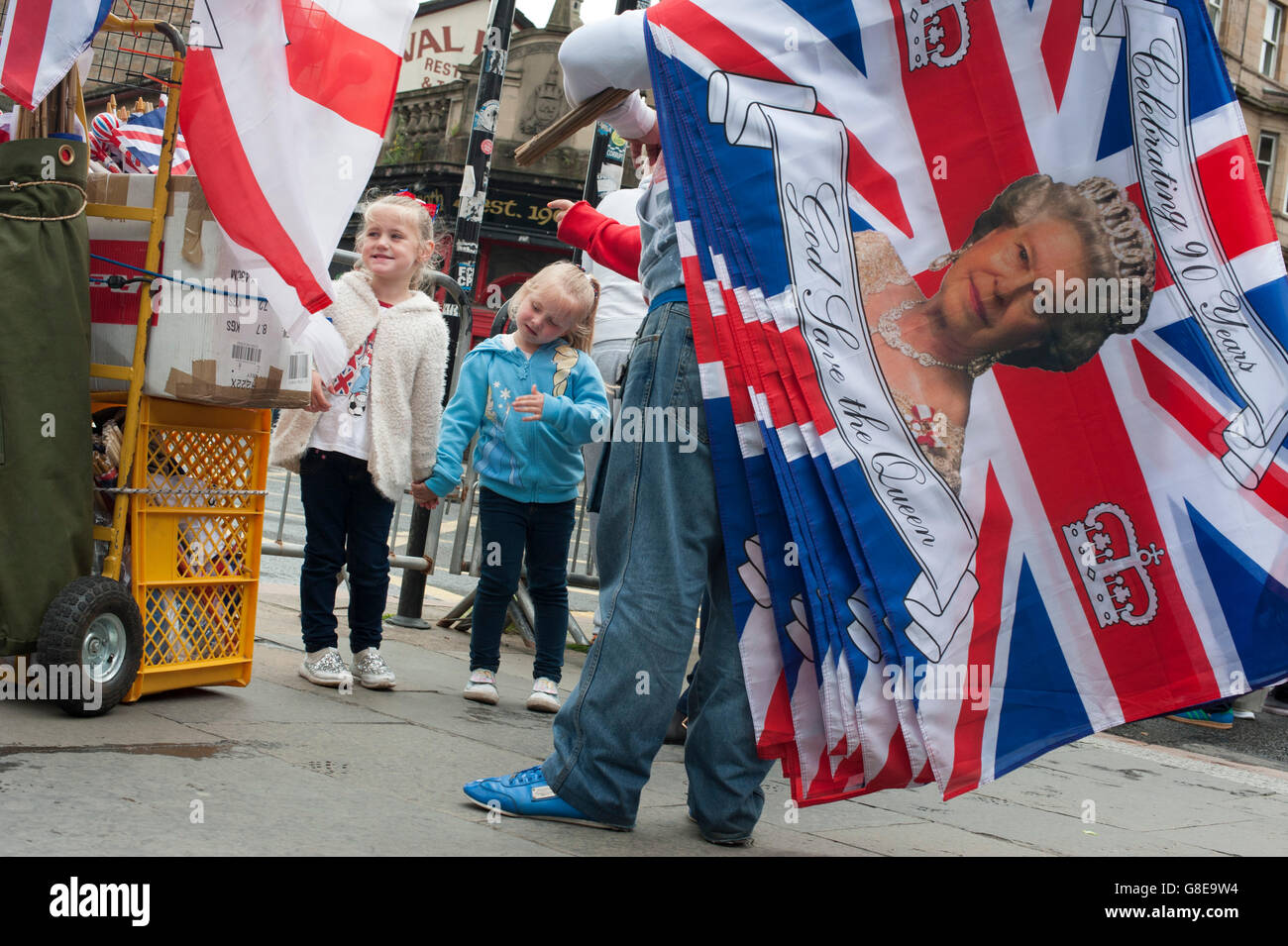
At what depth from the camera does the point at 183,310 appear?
3.55 meters

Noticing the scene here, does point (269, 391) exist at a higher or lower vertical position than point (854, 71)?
lower

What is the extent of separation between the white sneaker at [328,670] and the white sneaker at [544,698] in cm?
64

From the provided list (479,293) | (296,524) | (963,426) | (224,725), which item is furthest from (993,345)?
(479,293)

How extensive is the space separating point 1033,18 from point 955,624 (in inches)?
50.4

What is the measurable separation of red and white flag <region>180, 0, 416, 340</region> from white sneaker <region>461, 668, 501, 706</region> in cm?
157

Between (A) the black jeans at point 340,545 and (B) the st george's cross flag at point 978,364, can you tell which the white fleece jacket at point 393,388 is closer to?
(A) the black jeans at point 340,545

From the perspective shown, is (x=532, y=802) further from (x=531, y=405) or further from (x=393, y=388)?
(x=393, y=388)

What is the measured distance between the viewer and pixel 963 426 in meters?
2.71

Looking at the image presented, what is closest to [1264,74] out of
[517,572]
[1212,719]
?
[1212,719]

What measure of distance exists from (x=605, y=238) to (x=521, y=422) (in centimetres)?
133

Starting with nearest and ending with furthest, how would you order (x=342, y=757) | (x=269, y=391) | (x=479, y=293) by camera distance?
(x=342, y=757) < (x=269, y=391) < (x=479, y=293)

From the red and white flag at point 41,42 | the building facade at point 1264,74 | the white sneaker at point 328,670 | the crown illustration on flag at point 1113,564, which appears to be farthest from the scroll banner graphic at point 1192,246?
the building facade at point 1264,74

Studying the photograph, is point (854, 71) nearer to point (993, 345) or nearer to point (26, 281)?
point (993, 345)

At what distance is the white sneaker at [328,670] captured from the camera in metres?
4.32
